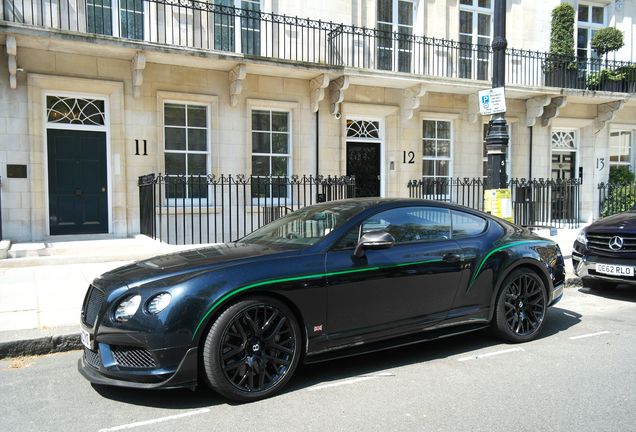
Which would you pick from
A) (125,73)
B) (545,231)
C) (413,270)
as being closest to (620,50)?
(545,231)

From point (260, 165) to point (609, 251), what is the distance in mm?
8011

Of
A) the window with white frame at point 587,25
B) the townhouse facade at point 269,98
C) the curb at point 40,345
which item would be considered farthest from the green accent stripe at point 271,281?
the window with white frame at point 587,25

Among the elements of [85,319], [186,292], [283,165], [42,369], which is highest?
[283,165]

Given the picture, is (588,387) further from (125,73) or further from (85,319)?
(125,73)

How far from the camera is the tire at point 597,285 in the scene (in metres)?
8.77

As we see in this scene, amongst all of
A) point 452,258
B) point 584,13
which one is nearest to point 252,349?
point 452,258

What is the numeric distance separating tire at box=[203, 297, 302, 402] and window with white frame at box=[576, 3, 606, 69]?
16751 mm

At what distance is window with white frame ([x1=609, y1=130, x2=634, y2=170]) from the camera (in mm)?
18297

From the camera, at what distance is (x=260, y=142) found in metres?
13.1

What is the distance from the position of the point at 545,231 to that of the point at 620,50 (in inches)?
305

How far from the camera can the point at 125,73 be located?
452 inches

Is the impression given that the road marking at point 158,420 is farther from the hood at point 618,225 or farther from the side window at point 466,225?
the hood at point 618,225

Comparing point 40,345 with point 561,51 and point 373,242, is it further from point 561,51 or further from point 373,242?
point 561,51

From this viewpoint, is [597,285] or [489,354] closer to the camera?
[489,354]
